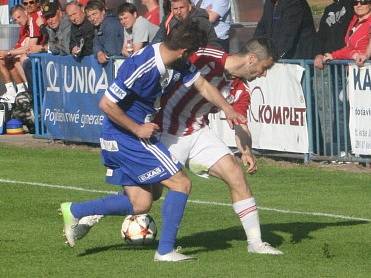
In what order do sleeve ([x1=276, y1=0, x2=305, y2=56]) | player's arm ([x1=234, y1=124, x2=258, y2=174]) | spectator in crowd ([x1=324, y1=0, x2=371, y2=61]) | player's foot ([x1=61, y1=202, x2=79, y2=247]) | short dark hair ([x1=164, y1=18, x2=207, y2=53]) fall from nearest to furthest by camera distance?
short dark hair ([x1=164, y1=18, x2=207, y2=53]) < player's foot ([x1=61, y1=202, x2=79, y2=247]) < player's arm ([x1=234, y1=124, x2=258, y2=174]) < spectator in crowd ([x1=324, y1=0, x2=371, y2=61]) < sleeve ([x1=276, y1=0, x2=305, y2=56])

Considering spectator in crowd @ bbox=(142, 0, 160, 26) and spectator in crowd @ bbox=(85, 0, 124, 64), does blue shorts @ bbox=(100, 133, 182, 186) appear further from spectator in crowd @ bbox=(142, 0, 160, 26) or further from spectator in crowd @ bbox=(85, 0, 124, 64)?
spectator in crowd @ bbox=(142, 0, 160, 26)

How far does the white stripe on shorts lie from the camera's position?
9.73 m

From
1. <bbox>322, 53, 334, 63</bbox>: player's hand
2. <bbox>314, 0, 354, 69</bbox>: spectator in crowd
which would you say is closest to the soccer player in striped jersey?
<bbox>322, 53, 334, 63</bbox>: player's hand

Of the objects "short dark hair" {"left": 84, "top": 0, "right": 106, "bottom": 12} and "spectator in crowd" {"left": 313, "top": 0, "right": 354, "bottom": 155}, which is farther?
"short dark hair" {"left": 84, "top": 0, "right": 106, "bottom": 12}

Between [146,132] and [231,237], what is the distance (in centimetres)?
198

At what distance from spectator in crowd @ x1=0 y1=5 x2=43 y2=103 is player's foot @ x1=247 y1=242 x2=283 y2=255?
12.0 metres

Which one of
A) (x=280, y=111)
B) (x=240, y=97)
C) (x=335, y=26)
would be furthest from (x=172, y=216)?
(x=335, y=26)

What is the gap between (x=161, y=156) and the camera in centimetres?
973

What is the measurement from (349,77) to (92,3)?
4663mm

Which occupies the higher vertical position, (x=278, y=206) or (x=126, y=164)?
(x=126, y=164)

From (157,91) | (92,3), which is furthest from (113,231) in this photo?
(92,3)

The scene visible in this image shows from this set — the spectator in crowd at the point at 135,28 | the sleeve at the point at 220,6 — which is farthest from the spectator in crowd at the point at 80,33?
the sleeve at the point at 220,6

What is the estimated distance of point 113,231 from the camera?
11.4m

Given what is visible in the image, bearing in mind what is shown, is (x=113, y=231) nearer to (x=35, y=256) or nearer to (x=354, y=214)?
(x=35, y=256)
